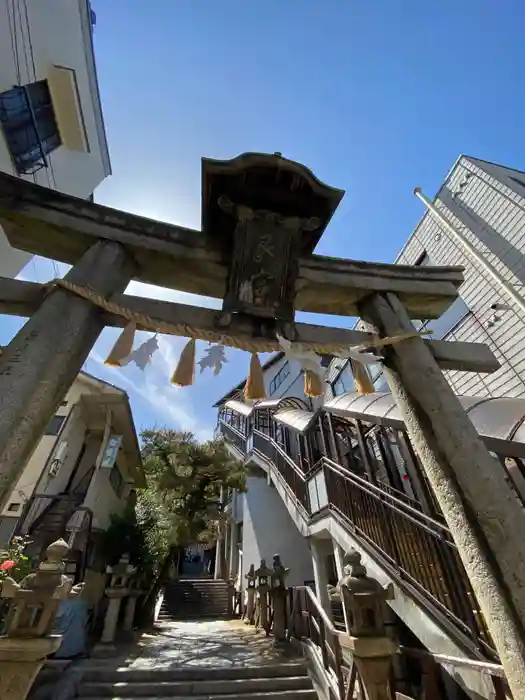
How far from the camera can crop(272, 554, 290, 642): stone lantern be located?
9.06 m

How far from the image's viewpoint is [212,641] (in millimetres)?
9266

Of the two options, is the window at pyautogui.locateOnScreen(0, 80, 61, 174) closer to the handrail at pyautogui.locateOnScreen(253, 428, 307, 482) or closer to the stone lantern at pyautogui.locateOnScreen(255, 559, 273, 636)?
the handrail at pyautogui.locateOnScreen(253, 428, 307, 482)

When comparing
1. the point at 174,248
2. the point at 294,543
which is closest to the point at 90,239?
the point at 174,248

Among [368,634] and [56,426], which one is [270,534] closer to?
[56,426]

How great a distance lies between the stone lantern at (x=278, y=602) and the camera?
906cm

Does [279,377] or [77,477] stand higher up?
[279,377]

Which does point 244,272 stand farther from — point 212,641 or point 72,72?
point 212,641

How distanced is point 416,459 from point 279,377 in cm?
1738

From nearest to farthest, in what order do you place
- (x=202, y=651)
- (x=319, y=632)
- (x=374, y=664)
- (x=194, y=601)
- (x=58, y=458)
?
1. (x=374, y=664)
2. (x=319, y=632)
3. (x=202, y=651)
4. (x=58, y=458)
5. (x=194, y=601)

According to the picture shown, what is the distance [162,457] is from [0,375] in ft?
45.9

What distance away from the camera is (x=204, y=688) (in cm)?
604

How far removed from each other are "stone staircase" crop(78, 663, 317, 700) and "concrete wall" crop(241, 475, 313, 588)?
8.79 metres

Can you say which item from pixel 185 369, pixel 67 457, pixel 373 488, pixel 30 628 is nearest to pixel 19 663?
pixel 30 628

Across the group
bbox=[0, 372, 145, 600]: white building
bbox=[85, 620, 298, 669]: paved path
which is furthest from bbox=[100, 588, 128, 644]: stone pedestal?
bbox=[0, 372, 145, 600]: white building
